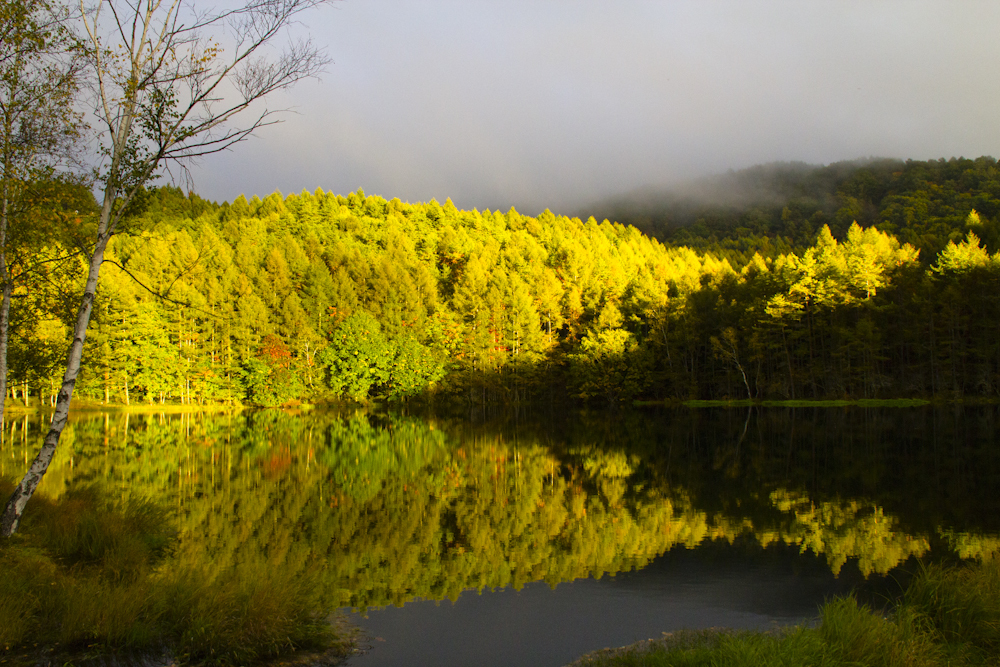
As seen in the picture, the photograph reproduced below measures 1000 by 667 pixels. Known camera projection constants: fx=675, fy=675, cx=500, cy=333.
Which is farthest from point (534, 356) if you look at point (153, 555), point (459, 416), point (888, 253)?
point (153, 555)

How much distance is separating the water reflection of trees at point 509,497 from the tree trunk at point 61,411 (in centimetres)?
254

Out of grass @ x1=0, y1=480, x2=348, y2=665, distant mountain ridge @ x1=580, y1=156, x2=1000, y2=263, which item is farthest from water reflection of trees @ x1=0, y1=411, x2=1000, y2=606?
distant mountain ridge @ x1=580, y1=156, x2=1000, y2=263

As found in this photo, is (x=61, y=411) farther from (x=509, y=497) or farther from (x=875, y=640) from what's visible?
(x=509, y=497)

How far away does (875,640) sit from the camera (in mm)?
5910

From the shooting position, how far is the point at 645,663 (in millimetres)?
6301

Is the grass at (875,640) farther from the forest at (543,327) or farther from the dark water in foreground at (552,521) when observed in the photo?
the forest at (543,327)

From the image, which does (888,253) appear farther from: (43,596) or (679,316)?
(43,596)

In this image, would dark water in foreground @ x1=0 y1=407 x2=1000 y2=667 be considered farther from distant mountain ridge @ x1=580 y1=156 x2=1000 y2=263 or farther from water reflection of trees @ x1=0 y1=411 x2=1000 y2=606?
distant mountain ridge @ x1=580 y1=156 x2=1000 y2=263

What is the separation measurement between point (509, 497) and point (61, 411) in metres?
10.5

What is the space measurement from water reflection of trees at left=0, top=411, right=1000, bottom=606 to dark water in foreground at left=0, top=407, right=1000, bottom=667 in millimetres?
78

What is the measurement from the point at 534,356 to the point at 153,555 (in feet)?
157

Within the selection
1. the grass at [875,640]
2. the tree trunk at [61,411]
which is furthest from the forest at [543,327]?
the grass at [875,640]

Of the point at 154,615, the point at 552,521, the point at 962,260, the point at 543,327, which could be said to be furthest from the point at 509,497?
the point at 962,260

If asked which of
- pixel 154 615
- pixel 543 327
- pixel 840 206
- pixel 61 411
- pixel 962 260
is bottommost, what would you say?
pixel 154 615
